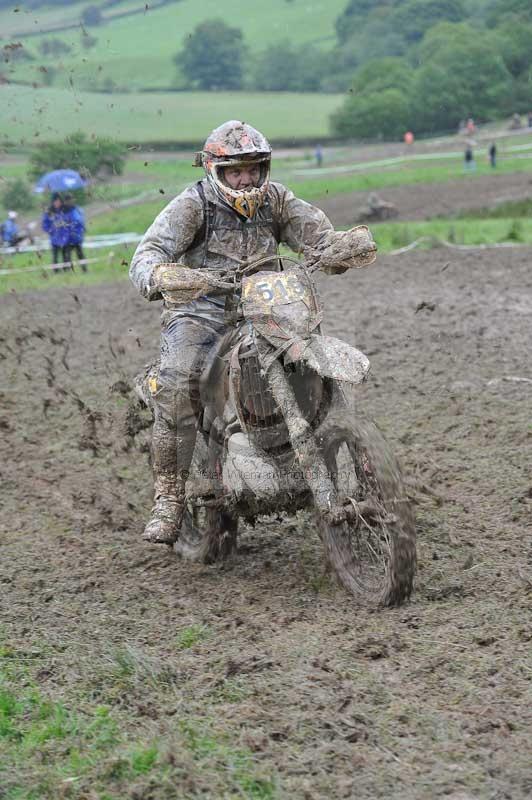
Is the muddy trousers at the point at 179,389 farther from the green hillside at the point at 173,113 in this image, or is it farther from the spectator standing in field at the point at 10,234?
the spectator standing in field at the point at 10,234

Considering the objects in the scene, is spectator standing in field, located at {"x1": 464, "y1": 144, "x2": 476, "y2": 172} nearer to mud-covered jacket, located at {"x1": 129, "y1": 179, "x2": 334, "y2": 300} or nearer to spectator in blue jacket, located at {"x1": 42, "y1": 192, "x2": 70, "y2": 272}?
spectator in blue jacket, located at {"x1": 42, "y1": 192, "x2": 70, "y2": 272}

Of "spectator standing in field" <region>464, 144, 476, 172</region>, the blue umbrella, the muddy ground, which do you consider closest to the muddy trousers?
the blue umbrella

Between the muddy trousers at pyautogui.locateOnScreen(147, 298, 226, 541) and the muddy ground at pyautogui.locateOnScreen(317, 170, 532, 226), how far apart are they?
20196mm

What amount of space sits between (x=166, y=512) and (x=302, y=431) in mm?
1219

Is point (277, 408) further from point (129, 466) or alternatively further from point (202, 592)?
point (129, 466)

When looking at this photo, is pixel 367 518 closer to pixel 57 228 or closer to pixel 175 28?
pixel 57 228

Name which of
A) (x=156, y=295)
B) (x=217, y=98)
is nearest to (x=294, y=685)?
(x=156, y=295)

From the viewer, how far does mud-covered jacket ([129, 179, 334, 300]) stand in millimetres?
6750

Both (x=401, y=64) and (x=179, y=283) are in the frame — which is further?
(x=401, y=64)

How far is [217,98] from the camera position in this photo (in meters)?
59.6

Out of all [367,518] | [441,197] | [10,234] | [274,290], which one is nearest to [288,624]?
[367,518]

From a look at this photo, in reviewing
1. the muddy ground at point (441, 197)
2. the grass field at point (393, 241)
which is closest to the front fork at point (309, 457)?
the grass field at point (393, 241)

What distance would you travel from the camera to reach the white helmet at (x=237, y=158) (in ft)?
20.9

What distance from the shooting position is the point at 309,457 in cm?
604
